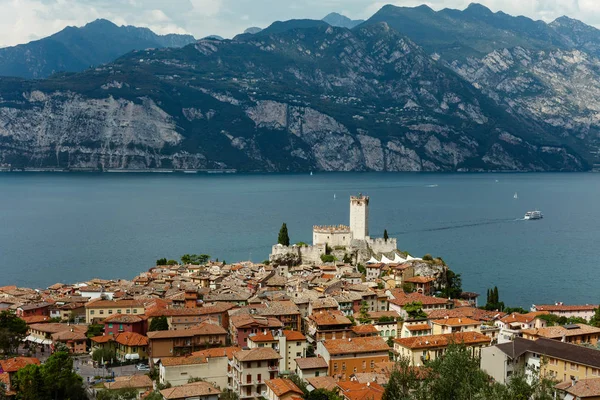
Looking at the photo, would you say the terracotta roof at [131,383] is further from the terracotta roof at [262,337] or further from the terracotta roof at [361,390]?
the terracotta roof at [361,390]

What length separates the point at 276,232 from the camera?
415 ft

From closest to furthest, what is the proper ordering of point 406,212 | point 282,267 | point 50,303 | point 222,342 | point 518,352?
point 518,352 → point 222,342 → point 50,303 → point 282,267 → point 406,212

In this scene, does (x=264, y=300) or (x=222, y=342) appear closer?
(x=222, y=342)

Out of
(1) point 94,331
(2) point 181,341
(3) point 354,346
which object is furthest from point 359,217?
(2) point 181,341

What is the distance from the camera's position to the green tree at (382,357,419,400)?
32750 mm

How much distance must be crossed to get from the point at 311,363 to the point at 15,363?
16.5m

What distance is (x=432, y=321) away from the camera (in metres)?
48.2

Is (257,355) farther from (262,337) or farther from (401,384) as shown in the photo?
(401,384)

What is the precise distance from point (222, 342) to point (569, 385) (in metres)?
21.0

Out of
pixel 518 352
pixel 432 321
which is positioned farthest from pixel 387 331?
pixel 518 352

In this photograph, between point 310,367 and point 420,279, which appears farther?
point 420,279

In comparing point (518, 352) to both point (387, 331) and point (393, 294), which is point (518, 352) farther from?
point (393, 294)

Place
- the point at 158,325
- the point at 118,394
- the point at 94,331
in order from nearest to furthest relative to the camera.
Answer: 1. the point at 118,394
2. the point at 158,325
3. the point at 94,331

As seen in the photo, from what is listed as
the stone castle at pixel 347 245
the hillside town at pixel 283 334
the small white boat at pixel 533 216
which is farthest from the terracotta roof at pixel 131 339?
the small white boat at pixel 533 216
